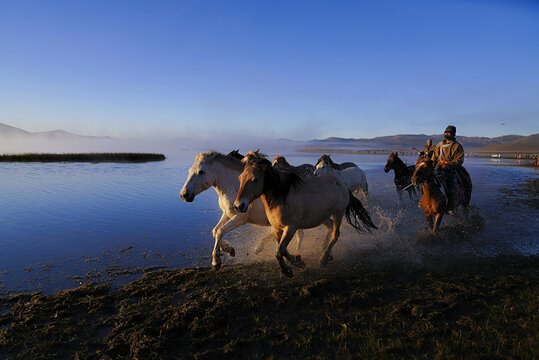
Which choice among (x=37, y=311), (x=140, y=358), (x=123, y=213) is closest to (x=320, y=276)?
(x=140, y=358)

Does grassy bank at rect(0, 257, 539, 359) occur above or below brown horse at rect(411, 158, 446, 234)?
below

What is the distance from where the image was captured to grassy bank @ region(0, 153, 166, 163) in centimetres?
3712

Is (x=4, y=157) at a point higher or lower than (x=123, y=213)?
higher

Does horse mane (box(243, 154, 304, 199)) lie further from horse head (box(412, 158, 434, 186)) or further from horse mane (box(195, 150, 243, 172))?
horse head (box(412, 158, 434, 186))

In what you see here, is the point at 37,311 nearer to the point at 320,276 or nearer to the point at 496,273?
the point at 320,276

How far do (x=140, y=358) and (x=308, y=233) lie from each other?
609 centimetres

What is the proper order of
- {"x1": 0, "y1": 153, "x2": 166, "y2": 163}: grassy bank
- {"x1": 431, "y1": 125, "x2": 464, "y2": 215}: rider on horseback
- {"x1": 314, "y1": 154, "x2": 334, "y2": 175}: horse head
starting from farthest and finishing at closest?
{"x1": 0, "y1": 153, "x2": 166, "y2": 163}: grassy bank → {"x1": 314, "y1": 154, "x2": 334, "y2": 175}: horse head → {"x1": 431, "y1": 125, "x2": 464, "y2": 215}: rider on horseback

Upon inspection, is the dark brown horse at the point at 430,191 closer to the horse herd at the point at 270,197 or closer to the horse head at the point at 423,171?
the horse head at the point at 423,171

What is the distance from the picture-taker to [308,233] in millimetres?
8531

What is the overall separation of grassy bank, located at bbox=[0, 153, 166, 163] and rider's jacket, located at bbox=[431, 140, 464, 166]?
41571 millimetres

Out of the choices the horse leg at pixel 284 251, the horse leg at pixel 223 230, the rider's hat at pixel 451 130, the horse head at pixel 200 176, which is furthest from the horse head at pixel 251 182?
the rider's hat at pixel 451 130

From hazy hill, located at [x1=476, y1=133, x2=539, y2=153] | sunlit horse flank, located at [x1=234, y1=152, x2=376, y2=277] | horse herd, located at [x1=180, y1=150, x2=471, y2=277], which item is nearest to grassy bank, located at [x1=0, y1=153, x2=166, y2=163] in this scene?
horse herd, located at [x1=180, y1=150, x2=471, y2=277]

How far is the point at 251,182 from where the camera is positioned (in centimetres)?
442

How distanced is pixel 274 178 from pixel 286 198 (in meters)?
0.40
